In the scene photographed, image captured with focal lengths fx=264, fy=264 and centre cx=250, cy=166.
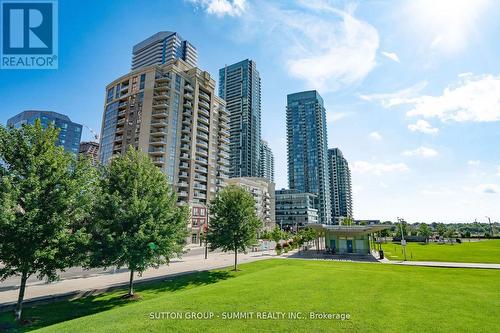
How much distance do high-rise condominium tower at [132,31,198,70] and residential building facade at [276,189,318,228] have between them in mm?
103646

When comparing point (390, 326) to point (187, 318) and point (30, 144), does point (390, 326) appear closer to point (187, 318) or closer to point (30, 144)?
point (187, 318)

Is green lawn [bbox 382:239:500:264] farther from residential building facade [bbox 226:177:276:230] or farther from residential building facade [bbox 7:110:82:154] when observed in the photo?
residential building facade [bbox 7:110:82:154]

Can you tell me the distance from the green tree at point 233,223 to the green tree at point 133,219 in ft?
34.4

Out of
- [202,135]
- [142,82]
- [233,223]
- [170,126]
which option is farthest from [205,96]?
[233,223]

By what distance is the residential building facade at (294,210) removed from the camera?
538 ft

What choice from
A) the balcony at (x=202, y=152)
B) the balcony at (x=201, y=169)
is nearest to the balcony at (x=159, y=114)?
the balcony at (x=202, y=152)

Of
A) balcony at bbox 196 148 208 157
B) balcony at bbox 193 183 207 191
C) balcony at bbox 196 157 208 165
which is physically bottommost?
balcony at bbox 193 183 207 191

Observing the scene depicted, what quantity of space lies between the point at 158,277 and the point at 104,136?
2848 inches

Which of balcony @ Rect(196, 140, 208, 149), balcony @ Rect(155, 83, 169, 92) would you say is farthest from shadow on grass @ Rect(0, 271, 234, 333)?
balcony @ Rect(155, 83, 169, 92)

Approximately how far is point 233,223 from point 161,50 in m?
159

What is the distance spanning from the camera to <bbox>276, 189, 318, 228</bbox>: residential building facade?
163875mm

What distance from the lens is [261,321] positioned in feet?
33.6

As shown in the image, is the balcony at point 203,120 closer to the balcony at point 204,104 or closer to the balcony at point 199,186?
the balcony at point 204,104

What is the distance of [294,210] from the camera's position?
167250mm
